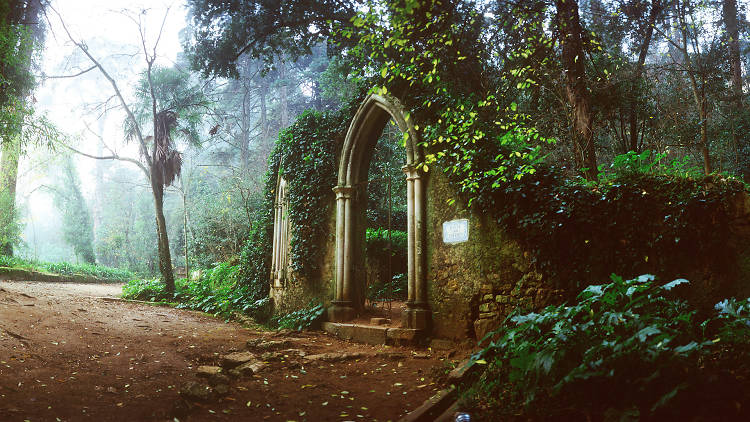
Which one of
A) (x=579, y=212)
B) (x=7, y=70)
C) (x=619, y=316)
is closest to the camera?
(x=619, y=316)

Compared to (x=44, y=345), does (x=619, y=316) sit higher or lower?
higher

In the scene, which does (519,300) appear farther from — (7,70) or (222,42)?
(7,70)

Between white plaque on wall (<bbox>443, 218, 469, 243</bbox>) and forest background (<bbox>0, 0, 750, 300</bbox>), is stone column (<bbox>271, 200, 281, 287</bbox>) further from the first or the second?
white plaque on wall (<bbox>443, 218, 469, 243</bbox>)

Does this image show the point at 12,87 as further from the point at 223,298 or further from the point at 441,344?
the point at 441,344

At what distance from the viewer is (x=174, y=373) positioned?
15.9ft

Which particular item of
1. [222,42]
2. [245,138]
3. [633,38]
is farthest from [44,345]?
[245,138]

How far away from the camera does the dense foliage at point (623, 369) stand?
86.4 inches

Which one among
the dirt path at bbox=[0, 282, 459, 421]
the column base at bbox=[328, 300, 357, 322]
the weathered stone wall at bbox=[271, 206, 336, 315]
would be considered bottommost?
the dirt path at bbox=[0, 282, 459, 421]

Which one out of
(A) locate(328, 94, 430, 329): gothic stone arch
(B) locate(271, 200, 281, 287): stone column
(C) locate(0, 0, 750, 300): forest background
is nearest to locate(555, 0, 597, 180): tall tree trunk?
(C) locate(0, 0, 750, 300): forest background

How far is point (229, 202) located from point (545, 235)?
14497 millimetres

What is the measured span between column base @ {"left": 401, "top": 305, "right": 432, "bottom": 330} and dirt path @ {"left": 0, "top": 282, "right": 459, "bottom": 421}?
16.4 inches

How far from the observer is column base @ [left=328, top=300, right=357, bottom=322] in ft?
24.7

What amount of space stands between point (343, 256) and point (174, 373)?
3542 millimetres

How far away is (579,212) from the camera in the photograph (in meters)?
4.94
